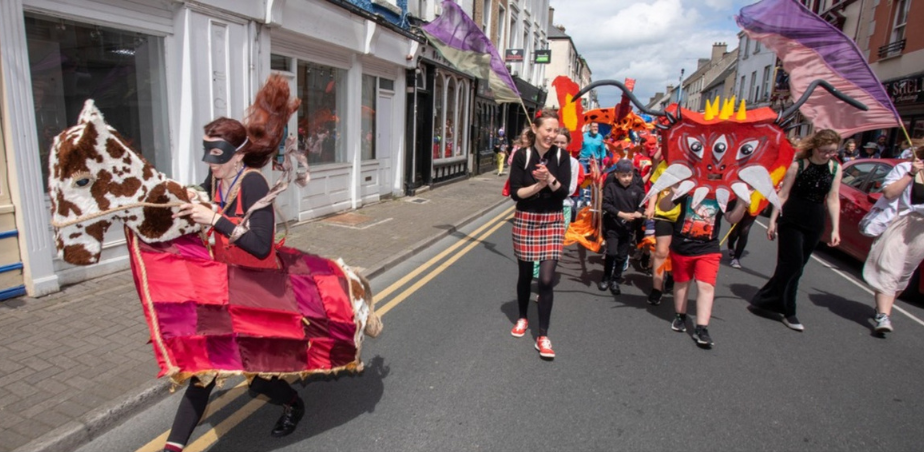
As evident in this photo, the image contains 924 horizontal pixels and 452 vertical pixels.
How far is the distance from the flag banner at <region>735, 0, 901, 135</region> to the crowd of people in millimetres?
469

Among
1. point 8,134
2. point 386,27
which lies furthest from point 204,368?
point 386,27

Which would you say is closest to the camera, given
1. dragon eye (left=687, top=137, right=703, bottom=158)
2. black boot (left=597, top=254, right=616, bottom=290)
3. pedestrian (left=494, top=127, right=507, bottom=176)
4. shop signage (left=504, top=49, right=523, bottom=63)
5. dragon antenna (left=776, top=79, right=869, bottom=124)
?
dragon antenna (left=776, top=79, right=869, bottom=124)

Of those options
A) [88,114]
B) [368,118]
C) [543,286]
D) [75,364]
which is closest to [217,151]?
[88,114]

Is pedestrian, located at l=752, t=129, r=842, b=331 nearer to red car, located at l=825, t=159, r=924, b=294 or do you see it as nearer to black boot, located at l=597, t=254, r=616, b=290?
black boot, located at l=597, t=254, r=616, b=290

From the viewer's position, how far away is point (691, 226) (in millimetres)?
4305

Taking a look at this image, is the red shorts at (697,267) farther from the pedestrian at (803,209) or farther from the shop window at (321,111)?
the shop window at (321,111)

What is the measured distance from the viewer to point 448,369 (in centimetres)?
381

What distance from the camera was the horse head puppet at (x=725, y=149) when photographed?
395 cm

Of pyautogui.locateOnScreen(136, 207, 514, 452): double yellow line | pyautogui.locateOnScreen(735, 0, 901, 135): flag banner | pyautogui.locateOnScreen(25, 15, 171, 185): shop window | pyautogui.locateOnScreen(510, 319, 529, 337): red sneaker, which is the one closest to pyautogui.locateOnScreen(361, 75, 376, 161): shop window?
pyautogui.locateOnScreen(136, 207, 514, 452): double yellow line

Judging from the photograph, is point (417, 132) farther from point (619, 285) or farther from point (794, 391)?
point (794, 391)

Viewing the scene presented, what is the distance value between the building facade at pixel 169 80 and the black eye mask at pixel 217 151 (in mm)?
405

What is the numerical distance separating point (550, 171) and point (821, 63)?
2.32 m

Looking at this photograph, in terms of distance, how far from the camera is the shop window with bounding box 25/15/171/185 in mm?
4945

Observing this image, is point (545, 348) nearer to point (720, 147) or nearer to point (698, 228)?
point (698, 228)
